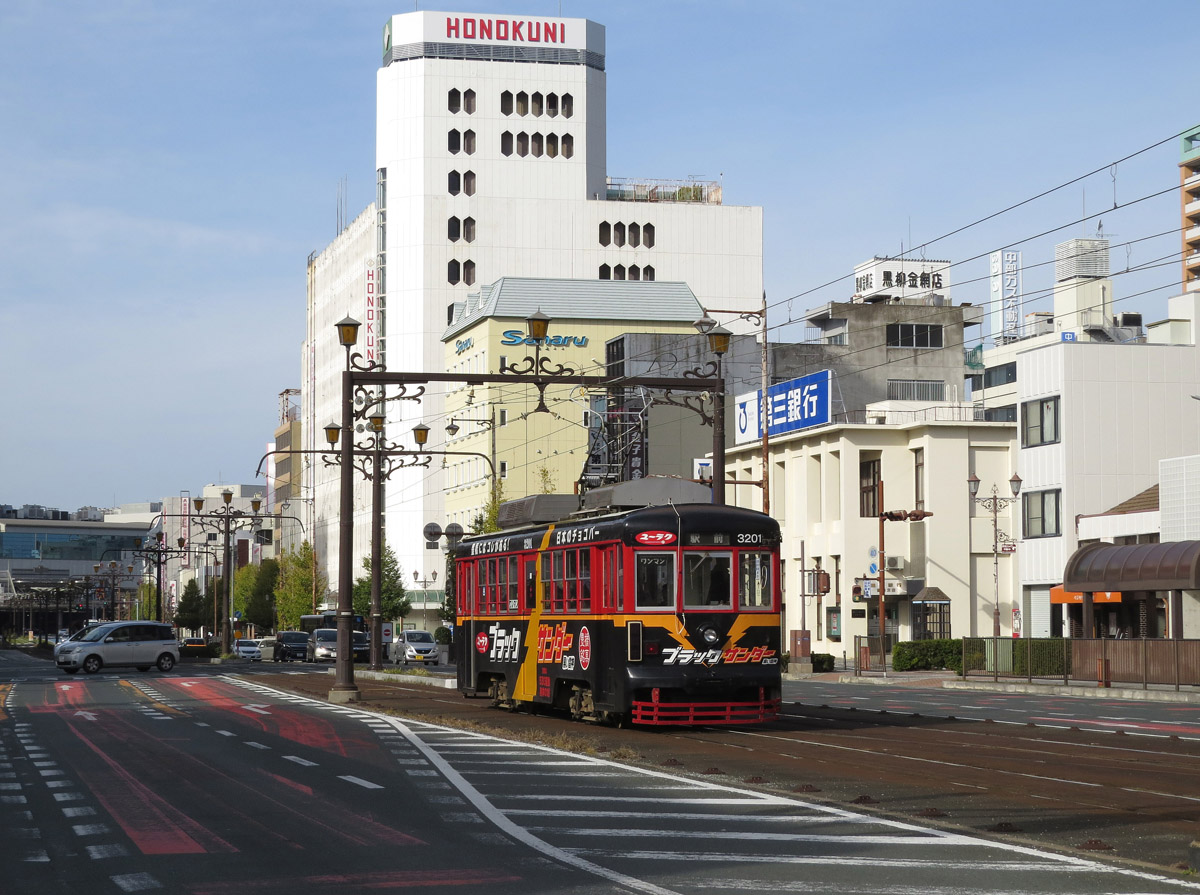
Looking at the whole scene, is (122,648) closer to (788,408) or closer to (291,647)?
(291,647)

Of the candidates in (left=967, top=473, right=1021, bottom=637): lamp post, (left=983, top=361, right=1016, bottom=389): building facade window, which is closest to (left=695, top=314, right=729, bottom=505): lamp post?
(left=967, top=473, right=1021, bottom=637): lamp post

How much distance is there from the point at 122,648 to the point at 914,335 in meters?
49.3

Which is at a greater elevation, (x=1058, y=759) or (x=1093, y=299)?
(x=1093, y=299)

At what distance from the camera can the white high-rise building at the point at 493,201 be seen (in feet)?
409

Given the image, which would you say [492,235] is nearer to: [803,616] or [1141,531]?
[803,616]

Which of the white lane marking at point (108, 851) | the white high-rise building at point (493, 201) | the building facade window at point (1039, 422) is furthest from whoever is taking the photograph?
the white high-rise building at point (493, 201)

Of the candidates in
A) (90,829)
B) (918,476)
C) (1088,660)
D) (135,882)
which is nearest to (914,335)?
(918,476)

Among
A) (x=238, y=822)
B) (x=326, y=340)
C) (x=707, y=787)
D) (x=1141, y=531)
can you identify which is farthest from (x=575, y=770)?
(x=326, y=340)

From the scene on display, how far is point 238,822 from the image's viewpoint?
44.5ft

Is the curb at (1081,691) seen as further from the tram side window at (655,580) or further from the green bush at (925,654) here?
the tram side window at (655,580)

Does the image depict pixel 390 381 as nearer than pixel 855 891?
No

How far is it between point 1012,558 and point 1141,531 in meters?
16.5

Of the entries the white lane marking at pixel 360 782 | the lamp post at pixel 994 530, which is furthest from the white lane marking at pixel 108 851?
the lamp post at pixel 994 530

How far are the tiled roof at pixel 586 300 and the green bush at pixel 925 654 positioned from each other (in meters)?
53.4
